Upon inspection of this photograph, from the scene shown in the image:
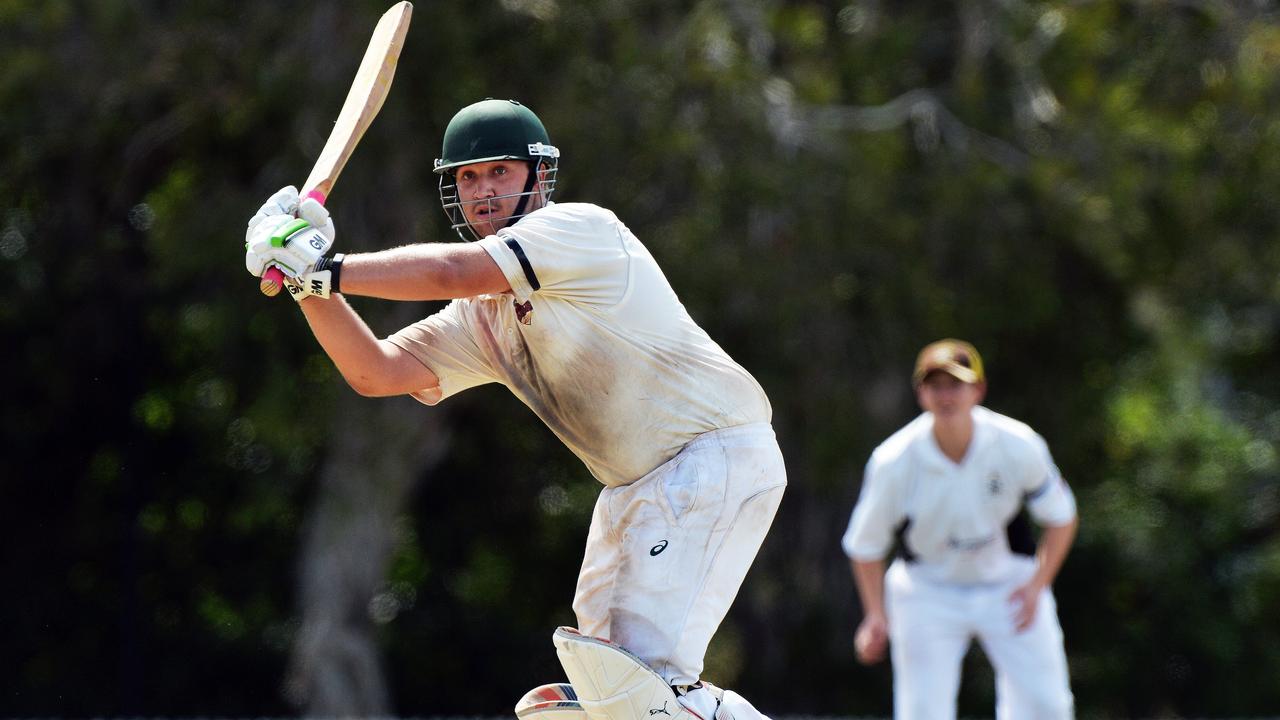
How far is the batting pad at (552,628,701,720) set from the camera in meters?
3.81

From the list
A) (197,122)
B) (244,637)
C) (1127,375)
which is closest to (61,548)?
(244,637)

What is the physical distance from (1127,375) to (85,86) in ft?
29.5

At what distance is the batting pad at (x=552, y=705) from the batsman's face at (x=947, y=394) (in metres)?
3.06

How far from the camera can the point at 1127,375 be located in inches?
598

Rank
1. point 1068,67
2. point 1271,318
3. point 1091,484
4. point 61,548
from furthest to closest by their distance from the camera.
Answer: point 1271,318, point 1091,484, point 61,548, point 1068,67

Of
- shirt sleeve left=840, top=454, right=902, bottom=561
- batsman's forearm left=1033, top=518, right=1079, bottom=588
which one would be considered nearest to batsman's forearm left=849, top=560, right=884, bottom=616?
shirt sleeve left=840, top=454, right=902, bottom=561

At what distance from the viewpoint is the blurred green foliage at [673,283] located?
10.1 metres

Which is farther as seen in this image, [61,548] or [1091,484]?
[1091,484]

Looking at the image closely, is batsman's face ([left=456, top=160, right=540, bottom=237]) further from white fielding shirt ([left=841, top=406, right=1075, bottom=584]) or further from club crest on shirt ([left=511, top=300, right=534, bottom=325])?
white fielding shirt ([left=841, top=406, right=1075, bottom=584])

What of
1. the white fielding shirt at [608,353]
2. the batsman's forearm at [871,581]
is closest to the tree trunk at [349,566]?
the batsman's forearm at [871,581]

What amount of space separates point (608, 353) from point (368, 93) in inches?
37.2

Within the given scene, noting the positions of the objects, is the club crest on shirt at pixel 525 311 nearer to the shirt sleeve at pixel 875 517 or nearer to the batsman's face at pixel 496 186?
the batsman's face at pixel 496 186

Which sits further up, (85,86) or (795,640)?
(85,86)

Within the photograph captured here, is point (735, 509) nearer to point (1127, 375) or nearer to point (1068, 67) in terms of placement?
Result: point (1068, 67)
